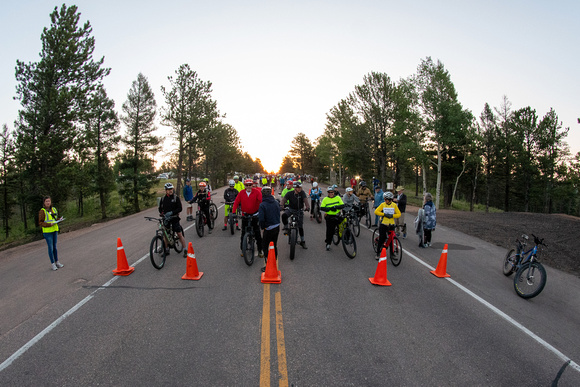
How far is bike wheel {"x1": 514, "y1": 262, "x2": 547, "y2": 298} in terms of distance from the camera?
5601mm

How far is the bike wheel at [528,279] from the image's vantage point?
5.60 m

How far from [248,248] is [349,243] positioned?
2.85m

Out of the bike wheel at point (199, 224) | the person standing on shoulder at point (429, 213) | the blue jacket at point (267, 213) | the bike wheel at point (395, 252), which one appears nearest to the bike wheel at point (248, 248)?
the blue jacket at point (267, 213)

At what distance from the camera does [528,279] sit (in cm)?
582

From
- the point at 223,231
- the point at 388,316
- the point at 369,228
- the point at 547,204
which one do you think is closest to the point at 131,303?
the point at 388,316

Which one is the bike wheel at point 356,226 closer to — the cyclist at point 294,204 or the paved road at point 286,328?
the cyclist at point 294,204

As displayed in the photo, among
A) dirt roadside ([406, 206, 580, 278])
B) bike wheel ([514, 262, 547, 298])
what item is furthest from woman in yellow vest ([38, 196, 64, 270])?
dirt roadside ([406, 206, 580, 278])

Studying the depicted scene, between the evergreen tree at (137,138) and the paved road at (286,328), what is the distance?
2234cm

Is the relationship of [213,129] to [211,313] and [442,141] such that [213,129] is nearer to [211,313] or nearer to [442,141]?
[442,141]

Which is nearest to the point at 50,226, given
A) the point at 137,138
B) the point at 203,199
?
the point at 203,199

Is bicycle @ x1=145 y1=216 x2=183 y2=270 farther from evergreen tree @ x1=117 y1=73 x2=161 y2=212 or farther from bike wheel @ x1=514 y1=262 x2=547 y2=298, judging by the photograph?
evergreen tree @ x1=117 y1=73 x2=161 y2=212

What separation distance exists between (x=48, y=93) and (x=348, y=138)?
27.8m

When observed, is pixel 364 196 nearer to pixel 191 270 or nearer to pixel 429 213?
pixel 429 213

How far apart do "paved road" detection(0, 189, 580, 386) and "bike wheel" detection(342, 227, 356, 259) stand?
0.60m
